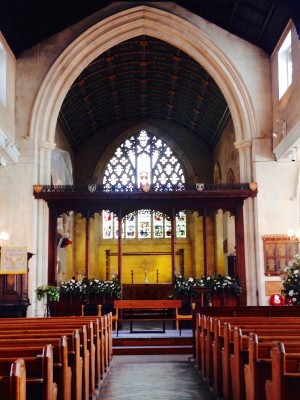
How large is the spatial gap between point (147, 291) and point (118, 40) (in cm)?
1023

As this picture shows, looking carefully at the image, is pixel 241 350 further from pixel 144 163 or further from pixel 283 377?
pixel 144 163

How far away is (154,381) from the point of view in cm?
782

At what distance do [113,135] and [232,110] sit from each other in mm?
10478

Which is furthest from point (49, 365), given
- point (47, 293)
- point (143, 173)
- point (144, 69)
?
point (143, 173)

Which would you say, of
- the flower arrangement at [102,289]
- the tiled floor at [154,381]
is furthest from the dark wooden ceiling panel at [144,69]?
the tiled floor at [154,381]

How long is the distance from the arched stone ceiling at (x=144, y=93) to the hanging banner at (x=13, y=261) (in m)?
8.22

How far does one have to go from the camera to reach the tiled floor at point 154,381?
22.3ft

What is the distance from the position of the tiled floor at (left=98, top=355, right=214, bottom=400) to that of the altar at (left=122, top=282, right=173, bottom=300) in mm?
11704

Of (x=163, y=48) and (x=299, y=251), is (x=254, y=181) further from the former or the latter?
(x=163, y=48)

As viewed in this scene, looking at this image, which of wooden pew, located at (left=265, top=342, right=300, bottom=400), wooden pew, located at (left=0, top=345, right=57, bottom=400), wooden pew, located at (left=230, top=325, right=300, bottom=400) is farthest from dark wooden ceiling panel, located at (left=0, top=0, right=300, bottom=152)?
wooden pew, located at (left=0, top=345, right=57, bottom=400)

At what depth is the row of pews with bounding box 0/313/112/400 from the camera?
317 centimetres

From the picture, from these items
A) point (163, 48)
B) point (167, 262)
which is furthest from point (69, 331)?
point (167, 262)

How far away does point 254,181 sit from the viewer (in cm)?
1590

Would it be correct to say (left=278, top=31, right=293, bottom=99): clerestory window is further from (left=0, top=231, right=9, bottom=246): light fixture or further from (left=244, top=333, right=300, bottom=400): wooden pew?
(left=244, top=333, right=300, bottom=400): wooden pew
